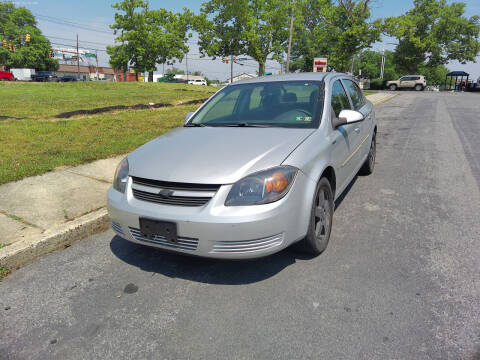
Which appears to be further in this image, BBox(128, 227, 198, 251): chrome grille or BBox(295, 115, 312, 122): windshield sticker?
BBox(295, 115, 312, 122): windshield sticker

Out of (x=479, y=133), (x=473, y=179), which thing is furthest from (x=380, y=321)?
(x=479, y=133)

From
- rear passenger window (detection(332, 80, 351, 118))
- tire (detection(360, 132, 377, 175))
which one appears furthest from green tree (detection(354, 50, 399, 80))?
rear passenger window (detection(332, 80, 351, 118))

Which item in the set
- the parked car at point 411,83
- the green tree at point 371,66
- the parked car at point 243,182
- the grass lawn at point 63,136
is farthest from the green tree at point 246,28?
the green tree at point 371,66

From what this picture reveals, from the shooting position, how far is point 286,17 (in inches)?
1487

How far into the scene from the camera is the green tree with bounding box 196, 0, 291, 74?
37000mm

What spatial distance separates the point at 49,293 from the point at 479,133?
1097 centimetres

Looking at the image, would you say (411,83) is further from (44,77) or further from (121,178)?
(121,178)

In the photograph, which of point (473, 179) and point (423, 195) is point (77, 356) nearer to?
point (423, 195)

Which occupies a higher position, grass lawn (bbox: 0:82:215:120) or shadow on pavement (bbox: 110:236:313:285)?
grass lawn (bbox: 0:82:215:120)

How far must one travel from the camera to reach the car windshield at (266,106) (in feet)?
11.6

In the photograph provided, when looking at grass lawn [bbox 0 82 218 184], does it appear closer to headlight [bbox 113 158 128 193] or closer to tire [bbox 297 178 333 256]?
headlight [bbox 113 158 128 193]

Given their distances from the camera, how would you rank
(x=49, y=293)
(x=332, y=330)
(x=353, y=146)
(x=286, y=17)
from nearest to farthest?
(x=332, y=330) → (x=49, y=293) → (x=353, y=146) → (x=286, y=17)

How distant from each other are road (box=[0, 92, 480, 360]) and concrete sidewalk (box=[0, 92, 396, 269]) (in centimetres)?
15

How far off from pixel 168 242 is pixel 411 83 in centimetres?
5001
